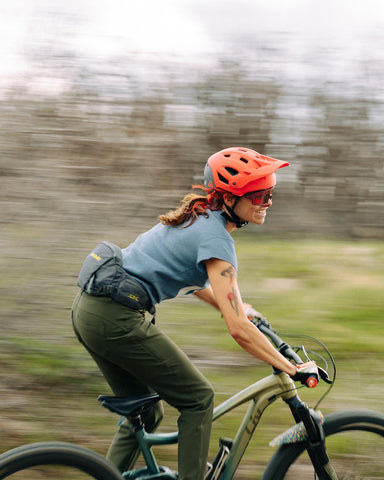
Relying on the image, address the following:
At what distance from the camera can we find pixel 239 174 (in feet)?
8.68

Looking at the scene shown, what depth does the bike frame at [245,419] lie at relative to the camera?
272 centimetres

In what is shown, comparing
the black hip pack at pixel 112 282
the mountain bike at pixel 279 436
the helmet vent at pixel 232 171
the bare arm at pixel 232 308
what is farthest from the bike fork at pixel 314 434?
the helmet vent at pixel 232 171

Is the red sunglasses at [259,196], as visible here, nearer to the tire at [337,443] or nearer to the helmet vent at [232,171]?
the helmet vent at [232,171]

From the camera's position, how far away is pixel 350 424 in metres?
2.74

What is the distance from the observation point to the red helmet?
264cm

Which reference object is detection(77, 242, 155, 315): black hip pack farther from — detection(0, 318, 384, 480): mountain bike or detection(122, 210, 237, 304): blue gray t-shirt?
detection(0, 318, 384, 480): mountain bike

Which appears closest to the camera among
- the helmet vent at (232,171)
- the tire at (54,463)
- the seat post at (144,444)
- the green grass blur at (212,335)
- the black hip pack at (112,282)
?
the tire at (54,463)

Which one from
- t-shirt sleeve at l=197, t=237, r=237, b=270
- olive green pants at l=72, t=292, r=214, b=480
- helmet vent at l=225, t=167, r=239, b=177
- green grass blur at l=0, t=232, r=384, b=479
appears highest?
helmet vent at l=225, t=167, r=239, b=177

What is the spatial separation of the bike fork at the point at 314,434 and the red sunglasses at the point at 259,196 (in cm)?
91

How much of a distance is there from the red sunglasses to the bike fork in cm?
91

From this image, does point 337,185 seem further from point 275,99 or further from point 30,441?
point 30,441

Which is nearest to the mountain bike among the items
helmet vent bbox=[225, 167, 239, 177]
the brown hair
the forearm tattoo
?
the forearm tattoo

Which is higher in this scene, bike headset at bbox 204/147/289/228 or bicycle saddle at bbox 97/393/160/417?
bike headset at bbox 204/147/289/228

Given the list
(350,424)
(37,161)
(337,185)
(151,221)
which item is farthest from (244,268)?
(350,424)
